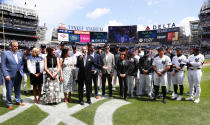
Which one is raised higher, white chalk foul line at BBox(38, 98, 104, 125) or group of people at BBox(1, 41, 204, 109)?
group of people at BBox(1, 41, 204, 109)

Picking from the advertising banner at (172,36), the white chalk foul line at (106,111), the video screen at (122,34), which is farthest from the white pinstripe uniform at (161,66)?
the advertising banner at (172,36)

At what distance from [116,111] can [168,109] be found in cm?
181

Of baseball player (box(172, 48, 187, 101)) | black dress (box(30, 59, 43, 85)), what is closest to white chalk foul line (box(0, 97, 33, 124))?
black dress (box(30, 59, 43, 85))

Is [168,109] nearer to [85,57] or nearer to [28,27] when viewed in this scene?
[85,57]

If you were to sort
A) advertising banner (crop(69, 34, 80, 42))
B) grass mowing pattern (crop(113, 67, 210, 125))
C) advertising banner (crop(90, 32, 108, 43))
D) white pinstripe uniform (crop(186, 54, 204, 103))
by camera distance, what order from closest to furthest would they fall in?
grass mowing pattern (crop(113, 67, 210, 125)) → white pinstripe uniform (crop(186, 54, 204, 103)) → advertising banner (crop(69, 34, 80, 42)) → advertising banner (crop(90, 32, 108, 43))

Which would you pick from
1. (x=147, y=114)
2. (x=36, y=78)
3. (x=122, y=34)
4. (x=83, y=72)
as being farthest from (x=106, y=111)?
(x=122, y=34)

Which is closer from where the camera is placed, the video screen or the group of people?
the group of people

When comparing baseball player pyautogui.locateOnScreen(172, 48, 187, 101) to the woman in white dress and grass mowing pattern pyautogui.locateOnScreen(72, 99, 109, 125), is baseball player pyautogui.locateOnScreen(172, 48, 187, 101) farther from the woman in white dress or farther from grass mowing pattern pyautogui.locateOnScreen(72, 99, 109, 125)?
the woman in white dress

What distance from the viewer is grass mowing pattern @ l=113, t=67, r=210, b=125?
374cm

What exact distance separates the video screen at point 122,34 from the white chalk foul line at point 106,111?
44.3 metres

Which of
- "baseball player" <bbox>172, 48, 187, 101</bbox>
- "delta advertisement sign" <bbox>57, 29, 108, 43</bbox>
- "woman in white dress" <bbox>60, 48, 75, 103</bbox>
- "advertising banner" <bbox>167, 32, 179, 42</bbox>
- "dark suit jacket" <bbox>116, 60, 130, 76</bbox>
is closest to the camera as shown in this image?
"woman in white dress" <bbox>60, 48, 75, 103</bbox>

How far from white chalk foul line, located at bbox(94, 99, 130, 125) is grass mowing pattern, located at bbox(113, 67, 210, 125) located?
177 millimetres

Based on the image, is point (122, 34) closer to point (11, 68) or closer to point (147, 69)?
point (147, 69)

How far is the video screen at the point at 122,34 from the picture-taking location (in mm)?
47781
